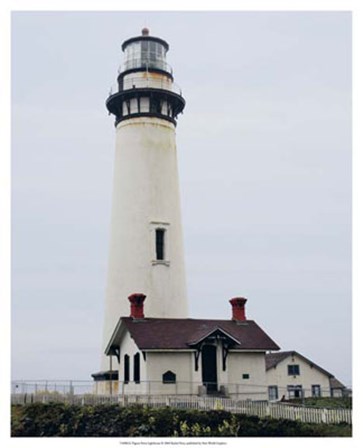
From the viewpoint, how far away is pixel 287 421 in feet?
53.2

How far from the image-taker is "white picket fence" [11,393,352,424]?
53.4 ft

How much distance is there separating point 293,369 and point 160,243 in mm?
7003

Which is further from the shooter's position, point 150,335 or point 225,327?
point 225,327

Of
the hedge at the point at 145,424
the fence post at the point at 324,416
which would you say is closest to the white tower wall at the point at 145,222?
the hedge at the point at 145,424

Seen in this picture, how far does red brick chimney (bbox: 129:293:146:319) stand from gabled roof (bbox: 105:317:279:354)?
360mm

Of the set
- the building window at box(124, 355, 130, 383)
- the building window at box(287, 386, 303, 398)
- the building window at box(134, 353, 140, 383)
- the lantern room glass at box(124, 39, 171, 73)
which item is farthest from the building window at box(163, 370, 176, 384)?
the lantern room glass at box(124, 39, 171, 73)

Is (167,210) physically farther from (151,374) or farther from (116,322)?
(151,374)

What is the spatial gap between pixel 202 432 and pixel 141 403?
3.76 meters

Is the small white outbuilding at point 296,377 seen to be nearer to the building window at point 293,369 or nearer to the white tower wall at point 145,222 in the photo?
the building window at point 293,369

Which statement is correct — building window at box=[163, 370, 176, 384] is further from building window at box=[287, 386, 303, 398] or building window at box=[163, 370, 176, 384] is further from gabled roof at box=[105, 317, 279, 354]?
building window at box=[287, 386, 303, 398]
